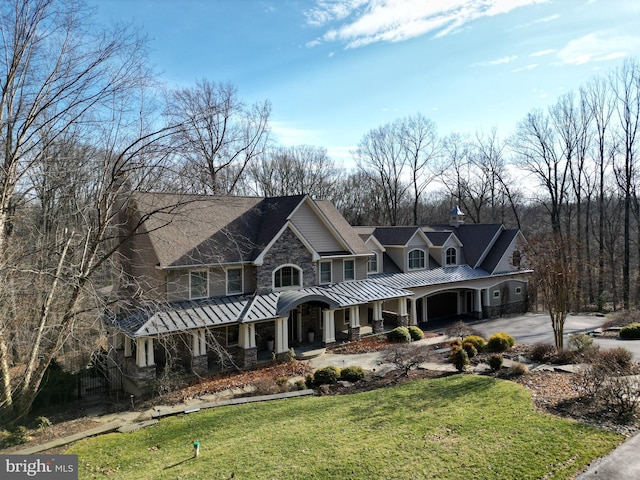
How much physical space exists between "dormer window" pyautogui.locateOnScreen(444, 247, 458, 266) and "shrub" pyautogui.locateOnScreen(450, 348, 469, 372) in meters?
16.3

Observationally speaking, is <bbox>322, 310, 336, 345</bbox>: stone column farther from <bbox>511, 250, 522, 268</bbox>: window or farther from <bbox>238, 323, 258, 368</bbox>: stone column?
<bbox>511, 250, 522, 268</bbox>: window

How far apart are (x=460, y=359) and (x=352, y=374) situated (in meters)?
3.91

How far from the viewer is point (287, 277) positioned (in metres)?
20.9

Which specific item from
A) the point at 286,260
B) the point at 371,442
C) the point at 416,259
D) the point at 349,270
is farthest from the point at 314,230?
the point at 371,442

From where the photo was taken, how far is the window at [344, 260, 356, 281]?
23672 millimetres

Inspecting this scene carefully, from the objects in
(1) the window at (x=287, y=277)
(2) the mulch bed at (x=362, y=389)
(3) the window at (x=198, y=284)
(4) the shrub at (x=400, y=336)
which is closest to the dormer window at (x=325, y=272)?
(1) the window at (x=287, y=277)

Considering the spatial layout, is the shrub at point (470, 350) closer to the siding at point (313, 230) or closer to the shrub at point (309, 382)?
the shrub at point (309, 382)

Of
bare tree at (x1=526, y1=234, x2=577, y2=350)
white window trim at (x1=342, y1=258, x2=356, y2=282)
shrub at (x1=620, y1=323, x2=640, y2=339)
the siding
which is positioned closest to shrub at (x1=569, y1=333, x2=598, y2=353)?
bare tree at (x1=526, y1=234, x2=577, y2=350)

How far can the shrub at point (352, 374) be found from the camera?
15133 millimetres

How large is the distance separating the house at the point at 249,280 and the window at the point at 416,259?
7 centimetres

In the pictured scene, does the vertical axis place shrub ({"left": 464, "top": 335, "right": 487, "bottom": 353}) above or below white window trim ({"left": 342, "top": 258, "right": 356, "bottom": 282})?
below

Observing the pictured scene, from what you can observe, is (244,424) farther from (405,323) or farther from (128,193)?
(405,323)

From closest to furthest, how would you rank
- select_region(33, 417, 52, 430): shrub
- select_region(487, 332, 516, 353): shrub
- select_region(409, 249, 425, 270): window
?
select_region(33, 417, 52, 430): shrub < select_region(487, 332, 516, 353): shrub < select_region(409, 249, 425, 270): window

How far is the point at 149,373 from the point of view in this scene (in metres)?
15.7
